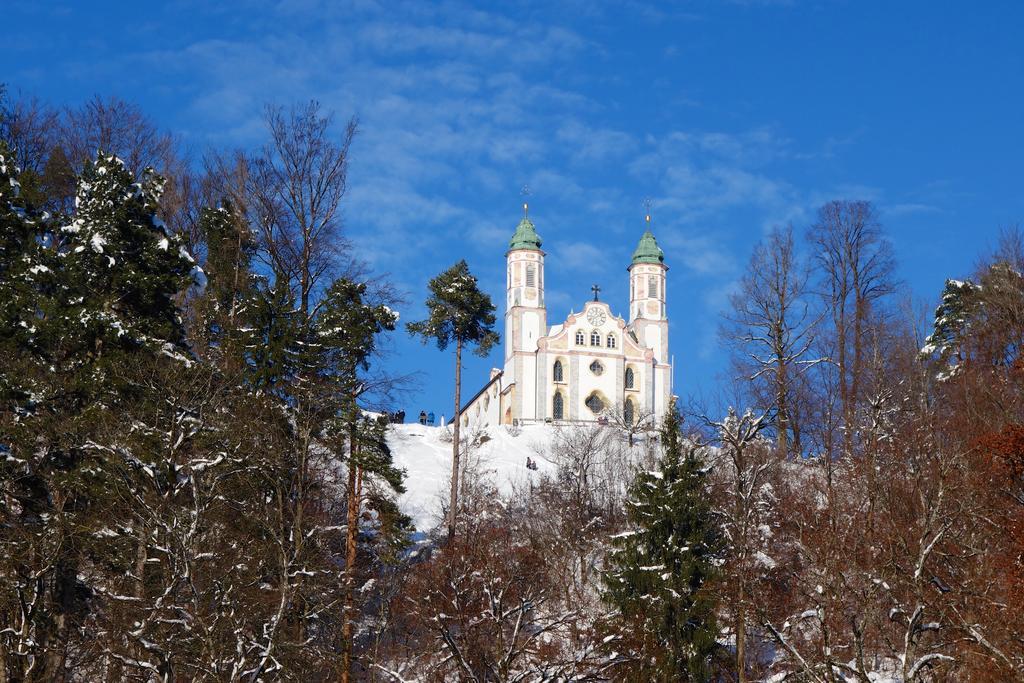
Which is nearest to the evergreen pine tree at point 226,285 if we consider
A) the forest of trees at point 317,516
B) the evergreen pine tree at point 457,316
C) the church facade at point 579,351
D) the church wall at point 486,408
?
the forest of trees at point 317,516

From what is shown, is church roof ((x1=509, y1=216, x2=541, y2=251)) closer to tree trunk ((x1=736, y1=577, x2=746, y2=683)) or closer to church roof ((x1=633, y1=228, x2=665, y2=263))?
church roof ((x1=633, y1=228, x2=665, y2=263))

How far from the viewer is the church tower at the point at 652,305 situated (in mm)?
78625

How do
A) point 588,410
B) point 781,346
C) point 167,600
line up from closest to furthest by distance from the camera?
point 167,600, point 781,346, point 588,410

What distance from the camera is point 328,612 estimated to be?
746 inches

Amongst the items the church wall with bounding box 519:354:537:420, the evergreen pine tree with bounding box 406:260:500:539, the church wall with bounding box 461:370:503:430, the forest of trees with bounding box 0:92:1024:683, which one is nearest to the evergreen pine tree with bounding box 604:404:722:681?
the forest of trees with bounding box 0:92:1024:683

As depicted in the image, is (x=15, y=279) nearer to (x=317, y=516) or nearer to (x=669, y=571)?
(x=317, y=516)

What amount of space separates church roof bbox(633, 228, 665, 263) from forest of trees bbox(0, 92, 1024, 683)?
173 ft

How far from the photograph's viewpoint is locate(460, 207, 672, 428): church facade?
2950 inches

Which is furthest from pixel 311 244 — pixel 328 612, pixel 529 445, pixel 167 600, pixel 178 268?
pixel 529 445

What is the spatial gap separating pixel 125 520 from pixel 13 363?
3.20 m

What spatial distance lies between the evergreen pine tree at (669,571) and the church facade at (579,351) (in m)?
44.6

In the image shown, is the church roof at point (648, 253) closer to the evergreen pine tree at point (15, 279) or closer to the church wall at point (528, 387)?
the church wall at point (528, 387)

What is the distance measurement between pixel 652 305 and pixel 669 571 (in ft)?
193

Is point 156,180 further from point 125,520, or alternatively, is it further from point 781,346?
point 781,346
